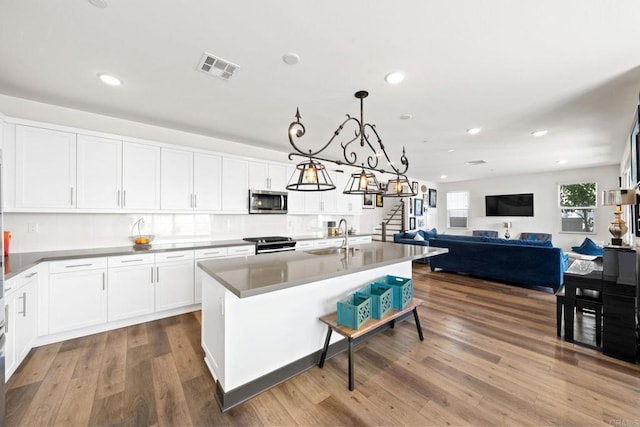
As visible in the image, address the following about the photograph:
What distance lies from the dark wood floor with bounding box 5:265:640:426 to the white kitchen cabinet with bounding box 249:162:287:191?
8.23 feet

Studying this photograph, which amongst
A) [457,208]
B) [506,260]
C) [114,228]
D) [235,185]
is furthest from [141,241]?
[457,208]

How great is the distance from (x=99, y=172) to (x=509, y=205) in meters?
10.7

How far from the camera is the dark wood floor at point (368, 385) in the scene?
171 cm

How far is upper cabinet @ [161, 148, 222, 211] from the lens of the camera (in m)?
3.63

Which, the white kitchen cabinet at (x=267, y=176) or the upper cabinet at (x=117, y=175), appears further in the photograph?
the white kitchen cabinet at (x=267, y=176)

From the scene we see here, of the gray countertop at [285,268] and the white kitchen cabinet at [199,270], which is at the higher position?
the gray countertop at [285,268]

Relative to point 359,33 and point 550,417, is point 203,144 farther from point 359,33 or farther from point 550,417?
point 550,417

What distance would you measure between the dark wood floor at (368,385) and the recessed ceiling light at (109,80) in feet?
8.80

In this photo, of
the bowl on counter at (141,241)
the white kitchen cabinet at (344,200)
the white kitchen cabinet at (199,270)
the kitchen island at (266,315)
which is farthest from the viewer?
the white kitchen cabinet at (344,200)

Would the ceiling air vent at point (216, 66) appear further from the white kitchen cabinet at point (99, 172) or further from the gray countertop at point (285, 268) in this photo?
the white kitchen cabinet at point (99, 172)

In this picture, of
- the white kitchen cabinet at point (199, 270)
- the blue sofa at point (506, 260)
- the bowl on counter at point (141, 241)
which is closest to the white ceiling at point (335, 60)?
the bowl on counter at point (141, 241)

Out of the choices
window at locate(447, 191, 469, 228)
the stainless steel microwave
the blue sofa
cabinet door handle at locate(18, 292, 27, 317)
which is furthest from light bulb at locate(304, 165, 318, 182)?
window at locate(447, 191, 469, 228)

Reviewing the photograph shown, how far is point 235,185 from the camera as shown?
4285 mm

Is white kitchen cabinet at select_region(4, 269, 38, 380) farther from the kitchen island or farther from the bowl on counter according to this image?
the kitchen island
